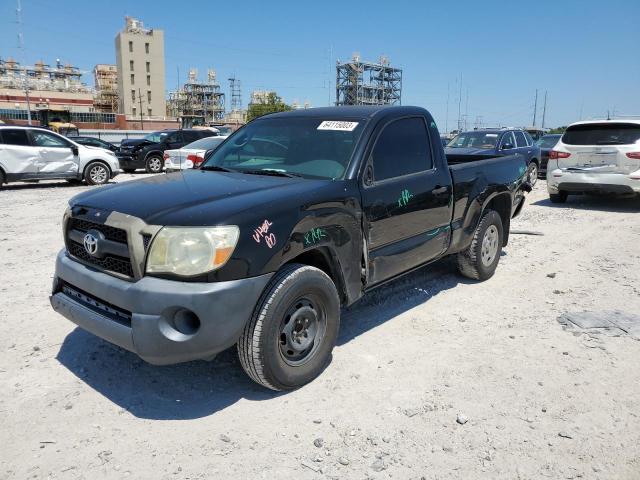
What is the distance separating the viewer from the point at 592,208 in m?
10.9

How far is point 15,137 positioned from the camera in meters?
12.9

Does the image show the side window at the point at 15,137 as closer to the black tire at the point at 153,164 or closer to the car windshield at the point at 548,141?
the black tire at the point at 153,164

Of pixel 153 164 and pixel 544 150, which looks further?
pixel 153 164

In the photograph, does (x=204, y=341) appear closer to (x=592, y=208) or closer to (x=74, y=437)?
(x=74, y=437)

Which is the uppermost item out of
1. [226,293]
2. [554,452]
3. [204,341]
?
[226,293]

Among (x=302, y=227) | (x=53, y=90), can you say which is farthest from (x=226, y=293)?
(x=53, y=90)

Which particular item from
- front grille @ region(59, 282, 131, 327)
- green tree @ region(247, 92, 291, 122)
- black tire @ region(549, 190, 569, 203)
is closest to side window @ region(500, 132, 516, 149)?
black tire @ region(549, 190, 569, 203)

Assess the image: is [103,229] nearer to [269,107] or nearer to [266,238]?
[266,238]

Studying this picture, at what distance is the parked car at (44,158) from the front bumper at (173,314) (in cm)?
1201

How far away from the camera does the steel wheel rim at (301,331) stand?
10.5ft

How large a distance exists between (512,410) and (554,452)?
41 cm

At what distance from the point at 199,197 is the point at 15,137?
12.3m

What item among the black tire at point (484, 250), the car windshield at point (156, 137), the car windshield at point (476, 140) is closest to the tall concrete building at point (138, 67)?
the car windshield at point (156, 137)

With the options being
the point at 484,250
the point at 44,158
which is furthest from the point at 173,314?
the point at 44,158
